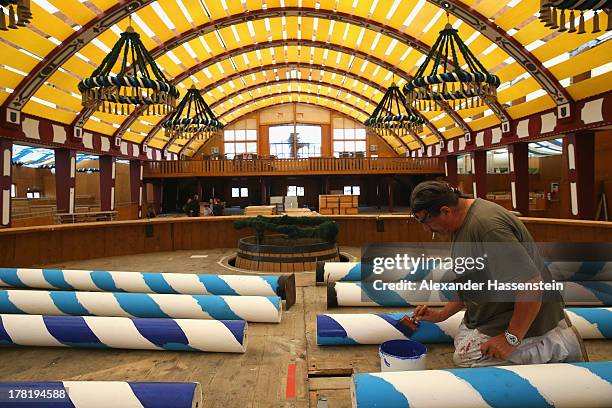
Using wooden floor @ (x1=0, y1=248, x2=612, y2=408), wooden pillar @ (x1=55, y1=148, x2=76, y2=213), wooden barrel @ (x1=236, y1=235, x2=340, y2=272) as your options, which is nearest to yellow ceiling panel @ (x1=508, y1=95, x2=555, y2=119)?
wooden barrel @ (x1=236, y1=235, x2=340, y2=272)

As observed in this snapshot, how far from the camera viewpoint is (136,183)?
23.2m

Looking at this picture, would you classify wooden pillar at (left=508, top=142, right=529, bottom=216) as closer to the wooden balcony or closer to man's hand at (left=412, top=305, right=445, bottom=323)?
the wooden balcony

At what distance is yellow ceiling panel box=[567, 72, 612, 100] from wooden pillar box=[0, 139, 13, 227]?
20.4 metres

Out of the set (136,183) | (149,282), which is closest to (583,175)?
(149,282)

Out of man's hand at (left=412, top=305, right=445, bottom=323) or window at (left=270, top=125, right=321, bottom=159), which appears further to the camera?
window at (left=270, top=125, right=321, bottom=159)

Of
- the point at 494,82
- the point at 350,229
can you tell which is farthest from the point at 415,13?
the point at 350,229

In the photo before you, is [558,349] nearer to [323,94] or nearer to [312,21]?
[312,21]

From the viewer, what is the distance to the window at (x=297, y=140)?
3225 cm

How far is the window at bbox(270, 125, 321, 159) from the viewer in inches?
1270

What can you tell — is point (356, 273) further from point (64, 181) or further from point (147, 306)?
point (64, 181)

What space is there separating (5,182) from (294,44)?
48.2ft

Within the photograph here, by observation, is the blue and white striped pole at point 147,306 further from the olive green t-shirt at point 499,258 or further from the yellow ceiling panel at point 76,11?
the yellow ceiling panel at point 76,11

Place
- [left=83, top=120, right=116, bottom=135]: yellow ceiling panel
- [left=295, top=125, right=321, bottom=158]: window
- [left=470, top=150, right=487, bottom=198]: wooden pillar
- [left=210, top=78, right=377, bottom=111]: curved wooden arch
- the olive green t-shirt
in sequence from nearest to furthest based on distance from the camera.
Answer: the olive green t-shirt, [left=83, top=120, right=116, bottom=135]: yellow ceiling panel, [left=470, top=150, right=487, bottom=198]: wooden pillar, [left=210, top=78, right=377, bottom=111]: curved wooden arch, [left=295, top=125, right=321, bottom=158]: window

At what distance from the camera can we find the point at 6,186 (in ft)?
42.5
